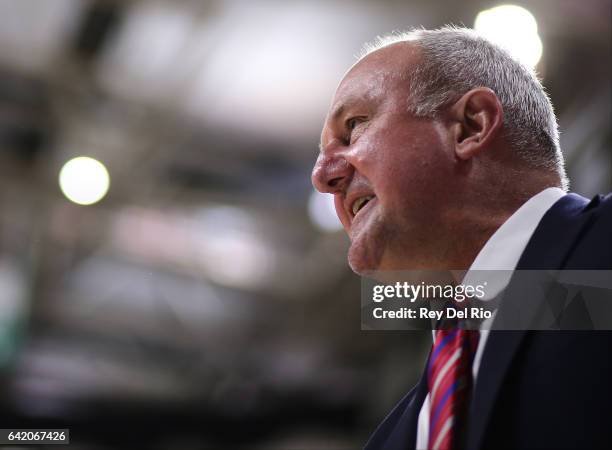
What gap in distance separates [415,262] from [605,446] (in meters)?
0.43

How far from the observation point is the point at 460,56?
1.29m

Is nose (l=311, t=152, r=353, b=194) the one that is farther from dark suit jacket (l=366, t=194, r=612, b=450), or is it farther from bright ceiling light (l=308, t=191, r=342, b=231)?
bright ceiling light (l=308, t=191, r=342, b=231)

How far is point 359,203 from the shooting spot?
1.27m

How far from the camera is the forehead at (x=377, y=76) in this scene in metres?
1.29

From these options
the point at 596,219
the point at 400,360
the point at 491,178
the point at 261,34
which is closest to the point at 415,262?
the point at 491,178

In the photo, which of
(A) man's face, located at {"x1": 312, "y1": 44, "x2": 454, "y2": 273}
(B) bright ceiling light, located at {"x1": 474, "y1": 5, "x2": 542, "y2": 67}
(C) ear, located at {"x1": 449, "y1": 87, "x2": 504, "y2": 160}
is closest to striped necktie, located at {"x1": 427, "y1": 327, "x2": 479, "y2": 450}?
(A) man's face, located at {"x1": 312, "y1": 44, "x2": 454, "y2": 273}

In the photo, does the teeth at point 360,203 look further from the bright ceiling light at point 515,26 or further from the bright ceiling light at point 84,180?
the bright ceiling light at point 84,180

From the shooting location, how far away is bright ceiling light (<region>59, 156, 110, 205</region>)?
5281mm

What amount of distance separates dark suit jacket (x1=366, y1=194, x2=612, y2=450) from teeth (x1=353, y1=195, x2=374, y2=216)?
33 cm

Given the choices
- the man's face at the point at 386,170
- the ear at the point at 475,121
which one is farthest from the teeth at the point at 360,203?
the ear at the point at 475,121

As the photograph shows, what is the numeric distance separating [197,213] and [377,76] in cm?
492

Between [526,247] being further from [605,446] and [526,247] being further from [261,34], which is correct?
[261,34]

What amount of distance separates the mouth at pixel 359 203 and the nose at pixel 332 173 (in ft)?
0.12

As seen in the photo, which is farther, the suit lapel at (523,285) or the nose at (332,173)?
the nose at (332,173)
